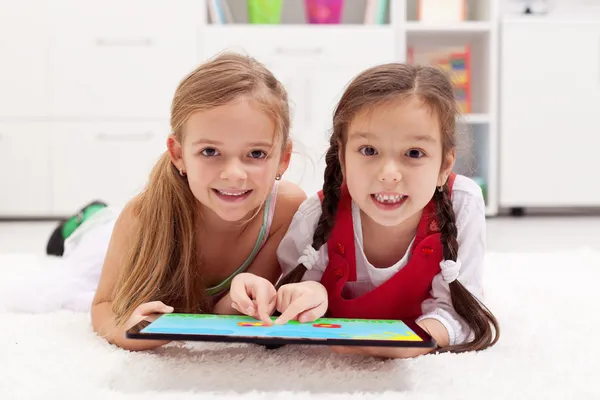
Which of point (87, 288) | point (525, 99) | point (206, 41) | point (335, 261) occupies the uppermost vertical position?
point (206, 41)

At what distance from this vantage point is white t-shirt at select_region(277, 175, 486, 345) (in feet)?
2.80

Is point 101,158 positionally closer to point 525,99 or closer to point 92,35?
point 92,35

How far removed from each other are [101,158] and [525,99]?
65.4 inches

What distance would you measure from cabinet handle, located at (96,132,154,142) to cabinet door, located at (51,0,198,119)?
70mm

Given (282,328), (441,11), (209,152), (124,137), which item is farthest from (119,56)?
(282,328)

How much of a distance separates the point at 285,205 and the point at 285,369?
0.35 meters

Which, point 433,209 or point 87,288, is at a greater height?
point 433,209

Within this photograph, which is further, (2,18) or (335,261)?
(2,18)

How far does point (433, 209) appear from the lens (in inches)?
34.4

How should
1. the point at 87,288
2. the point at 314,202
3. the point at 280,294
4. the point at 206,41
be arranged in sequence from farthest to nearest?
the point at 206,41 → the point at 87,288 → the point at 314,202 → the point at 280,294

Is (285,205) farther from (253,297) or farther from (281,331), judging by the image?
(281,331)

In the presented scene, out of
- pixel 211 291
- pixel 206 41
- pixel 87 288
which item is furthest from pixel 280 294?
pixel 206 41

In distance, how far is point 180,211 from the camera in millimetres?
926

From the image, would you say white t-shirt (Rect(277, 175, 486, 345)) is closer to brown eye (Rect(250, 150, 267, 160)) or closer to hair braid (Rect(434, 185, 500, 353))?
hair braid (Rect(434, 185, 500, 353))
